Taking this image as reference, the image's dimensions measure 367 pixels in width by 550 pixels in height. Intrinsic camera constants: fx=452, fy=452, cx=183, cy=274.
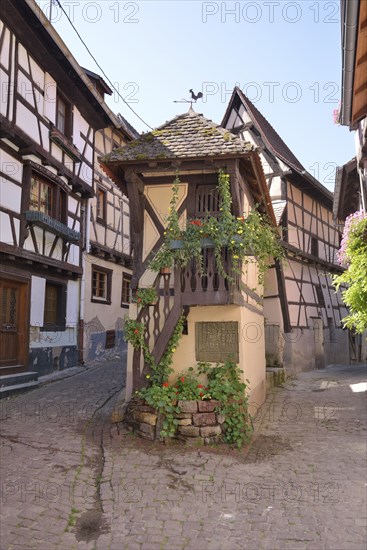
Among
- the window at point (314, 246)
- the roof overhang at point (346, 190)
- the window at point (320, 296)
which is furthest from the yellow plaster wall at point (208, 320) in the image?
the window at point (320, 296)

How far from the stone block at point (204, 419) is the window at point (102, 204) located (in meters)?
9.86

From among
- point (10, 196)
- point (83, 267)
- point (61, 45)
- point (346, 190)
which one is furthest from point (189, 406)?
point (346, 190)

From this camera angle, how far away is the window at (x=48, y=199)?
10852 millimetres

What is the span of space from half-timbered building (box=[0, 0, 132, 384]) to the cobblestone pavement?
2.79 meters

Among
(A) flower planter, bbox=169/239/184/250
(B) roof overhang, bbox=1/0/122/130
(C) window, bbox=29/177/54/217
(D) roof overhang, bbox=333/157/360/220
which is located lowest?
(A) flower planter, bbox=169/239/184/250

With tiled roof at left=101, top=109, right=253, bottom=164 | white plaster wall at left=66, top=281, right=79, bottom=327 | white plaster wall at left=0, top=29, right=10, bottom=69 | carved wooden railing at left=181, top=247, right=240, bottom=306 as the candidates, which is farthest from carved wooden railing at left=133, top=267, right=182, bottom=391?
white plaster wall at left=0, top=29, right=10, bottom=69

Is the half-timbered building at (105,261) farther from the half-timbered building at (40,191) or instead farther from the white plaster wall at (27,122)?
the white plaster wall at (27,122)

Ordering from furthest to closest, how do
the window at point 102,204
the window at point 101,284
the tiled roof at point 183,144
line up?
the window at point 102,204
the window at point 101,284
the tiled roof at point 183,144

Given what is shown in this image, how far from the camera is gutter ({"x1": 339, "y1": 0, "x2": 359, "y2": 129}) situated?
2.95m

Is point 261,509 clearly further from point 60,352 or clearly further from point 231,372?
point 60,352

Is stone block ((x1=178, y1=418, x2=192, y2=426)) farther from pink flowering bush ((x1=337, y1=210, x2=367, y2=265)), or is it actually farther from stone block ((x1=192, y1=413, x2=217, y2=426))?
pink flowering bush ((x1=337, y1=210, x2=367, y2=265))

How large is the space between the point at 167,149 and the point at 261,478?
491 centimetres

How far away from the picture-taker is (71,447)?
617 centimetres

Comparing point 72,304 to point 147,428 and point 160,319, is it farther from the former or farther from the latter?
point 147,428
